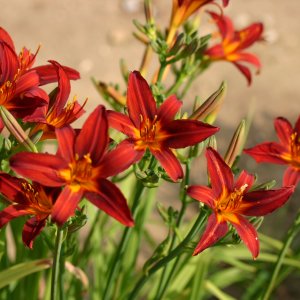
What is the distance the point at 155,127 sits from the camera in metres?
1.22

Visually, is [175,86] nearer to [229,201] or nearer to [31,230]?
[229,201]

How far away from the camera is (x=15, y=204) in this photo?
1.17 metres

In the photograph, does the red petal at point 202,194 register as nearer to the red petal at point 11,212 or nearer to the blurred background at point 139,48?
the red petal at point 11,212

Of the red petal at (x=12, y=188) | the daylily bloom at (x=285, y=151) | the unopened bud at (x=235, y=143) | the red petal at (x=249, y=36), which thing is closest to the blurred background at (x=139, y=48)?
the red petal at (x=249, y=36)

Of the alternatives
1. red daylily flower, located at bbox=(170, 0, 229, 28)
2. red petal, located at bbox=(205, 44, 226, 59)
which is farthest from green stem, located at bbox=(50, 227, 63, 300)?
red petal, located at bbox=(205, 44, 226, 59)

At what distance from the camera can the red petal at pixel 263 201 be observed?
3.79 feet

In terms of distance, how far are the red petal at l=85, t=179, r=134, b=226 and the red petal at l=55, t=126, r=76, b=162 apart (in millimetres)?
85

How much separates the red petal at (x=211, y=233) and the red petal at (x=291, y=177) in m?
0.26

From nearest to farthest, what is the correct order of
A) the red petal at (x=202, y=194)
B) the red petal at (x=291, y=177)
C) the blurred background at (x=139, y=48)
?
the red petal at (x=202, y=194) < the red petal at (x=291, y=177) < the blurred background at (x=139, y=48)

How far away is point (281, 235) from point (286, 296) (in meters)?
0.30

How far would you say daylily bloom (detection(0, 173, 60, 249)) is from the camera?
111 cm

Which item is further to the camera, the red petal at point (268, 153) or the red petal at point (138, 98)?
the red petal at point (268, 153)

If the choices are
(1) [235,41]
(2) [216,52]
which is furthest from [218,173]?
(1) [235,41]

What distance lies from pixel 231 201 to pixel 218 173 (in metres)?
0.08
